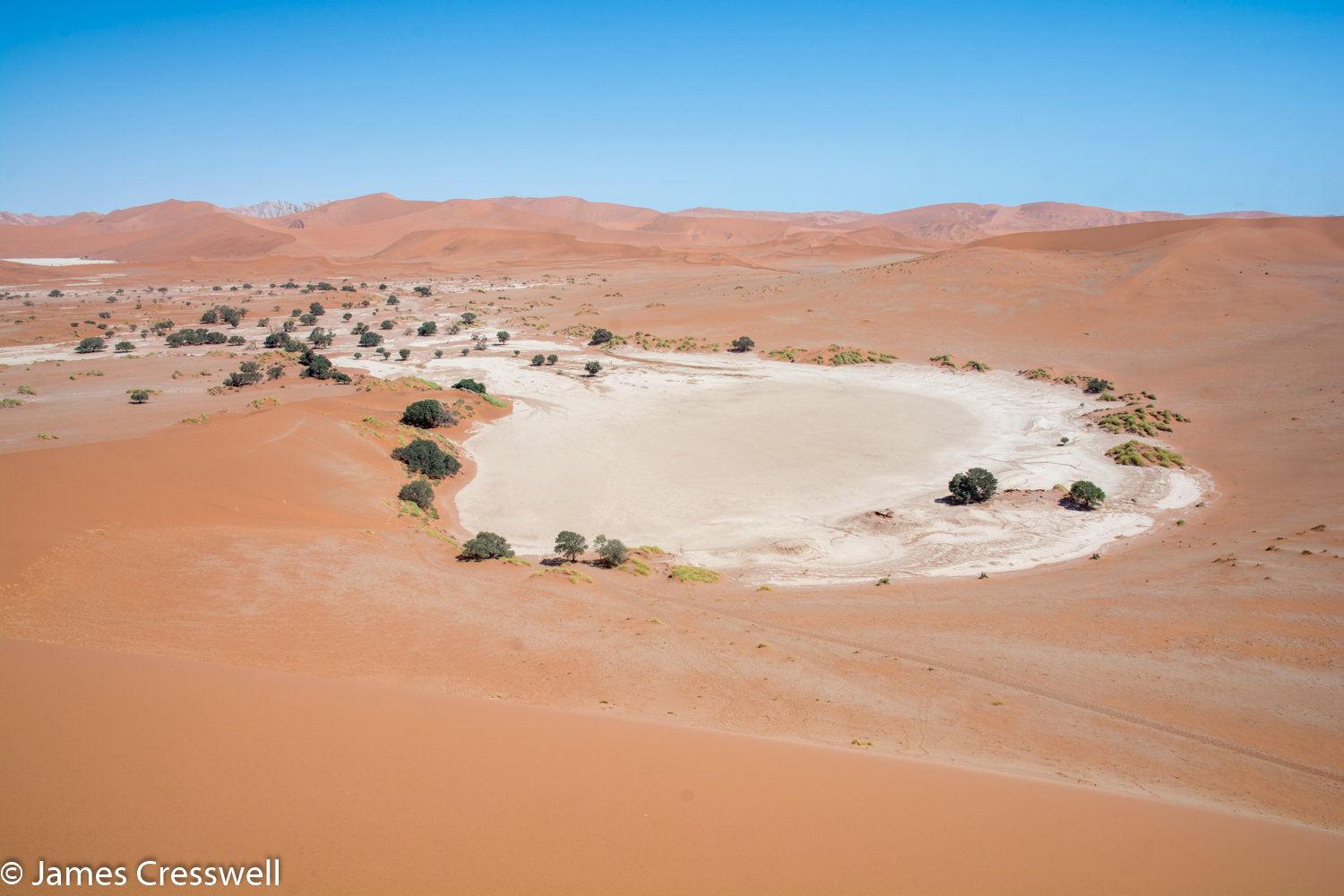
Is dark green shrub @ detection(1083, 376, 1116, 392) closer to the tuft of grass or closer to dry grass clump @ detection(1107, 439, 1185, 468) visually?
dry grass clump @ detection(1107, 439, 1185, 468)

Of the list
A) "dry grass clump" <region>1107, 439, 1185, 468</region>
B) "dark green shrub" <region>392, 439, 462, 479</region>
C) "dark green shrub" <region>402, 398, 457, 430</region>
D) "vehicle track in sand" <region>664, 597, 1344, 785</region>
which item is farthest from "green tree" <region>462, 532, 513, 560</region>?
"dry grass clump" <region>1107, 439, 1185, 468</region>

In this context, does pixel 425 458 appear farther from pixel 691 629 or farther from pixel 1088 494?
Answer: pixel 1088 494

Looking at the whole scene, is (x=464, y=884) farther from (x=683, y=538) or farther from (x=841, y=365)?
(x=841, y=365)

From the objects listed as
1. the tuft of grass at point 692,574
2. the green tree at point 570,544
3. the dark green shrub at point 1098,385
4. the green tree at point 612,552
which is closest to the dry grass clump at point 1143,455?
the dark green shrub at point 1098,385

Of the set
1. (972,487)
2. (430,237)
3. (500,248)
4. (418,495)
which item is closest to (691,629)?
(418,495)

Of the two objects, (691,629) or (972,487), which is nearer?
(691,629)
